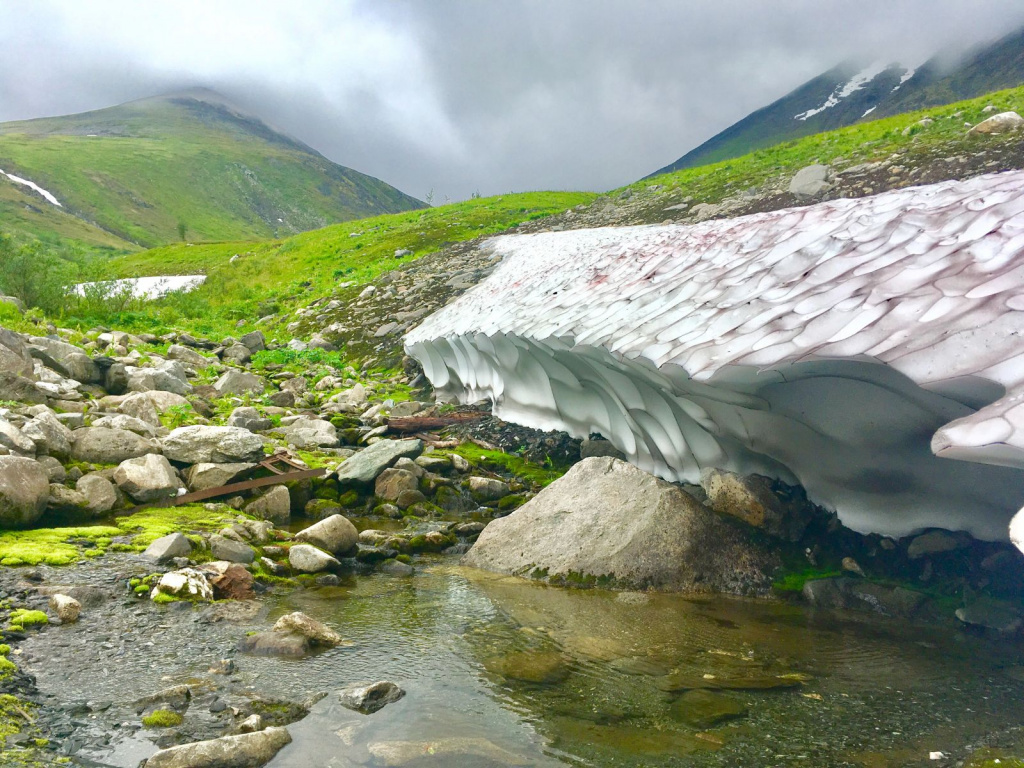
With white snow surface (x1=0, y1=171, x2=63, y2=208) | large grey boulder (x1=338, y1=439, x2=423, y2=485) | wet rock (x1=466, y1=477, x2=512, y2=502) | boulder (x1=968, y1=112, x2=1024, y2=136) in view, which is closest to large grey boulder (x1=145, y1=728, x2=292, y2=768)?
large grey boulder (x1=338, y1=439, x2=423, y2=485)

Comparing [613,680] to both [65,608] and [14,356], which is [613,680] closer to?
[65,608]

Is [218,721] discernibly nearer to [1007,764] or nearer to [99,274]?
[1007,764]

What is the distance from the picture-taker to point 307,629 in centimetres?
409

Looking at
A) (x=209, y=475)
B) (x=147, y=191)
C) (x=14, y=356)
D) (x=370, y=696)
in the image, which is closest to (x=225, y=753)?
(x=370, y=696)

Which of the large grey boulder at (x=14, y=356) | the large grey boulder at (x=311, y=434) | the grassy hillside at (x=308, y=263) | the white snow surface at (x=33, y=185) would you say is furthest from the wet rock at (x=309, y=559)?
the white snow surface at (x=33, y=185)

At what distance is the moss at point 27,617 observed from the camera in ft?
13.0

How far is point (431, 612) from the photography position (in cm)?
484

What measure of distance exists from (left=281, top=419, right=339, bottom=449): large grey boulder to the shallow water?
4052mm

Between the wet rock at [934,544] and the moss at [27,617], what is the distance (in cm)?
556

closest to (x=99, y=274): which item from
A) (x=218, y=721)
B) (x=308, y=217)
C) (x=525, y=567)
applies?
(x=525, y=567)

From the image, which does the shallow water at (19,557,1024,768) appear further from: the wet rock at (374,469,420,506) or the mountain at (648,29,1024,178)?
the mountain at (648,29,1024,178)

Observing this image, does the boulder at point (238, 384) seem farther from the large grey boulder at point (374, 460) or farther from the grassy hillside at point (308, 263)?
the grassy hillside at point (308, 263)

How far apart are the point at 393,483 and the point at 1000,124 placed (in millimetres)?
17371

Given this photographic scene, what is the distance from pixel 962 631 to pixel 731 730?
219 centimetres
